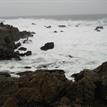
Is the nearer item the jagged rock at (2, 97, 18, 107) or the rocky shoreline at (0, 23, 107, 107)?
the jagged rock at (2, 97, 18, 107)

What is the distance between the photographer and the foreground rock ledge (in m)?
7.98

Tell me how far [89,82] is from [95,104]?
0.72 metres

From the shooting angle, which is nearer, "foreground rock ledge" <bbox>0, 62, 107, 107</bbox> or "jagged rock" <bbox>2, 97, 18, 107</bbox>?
"jagged rock" <bbox>2, 97, 18, 107</bbox>

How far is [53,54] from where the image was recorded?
19.1 meters

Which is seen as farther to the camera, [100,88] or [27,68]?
[27,68]

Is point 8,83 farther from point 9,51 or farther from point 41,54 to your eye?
point 41,54

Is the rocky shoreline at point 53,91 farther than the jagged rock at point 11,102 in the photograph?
Yes

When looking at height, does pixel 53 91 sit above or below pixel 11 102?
above

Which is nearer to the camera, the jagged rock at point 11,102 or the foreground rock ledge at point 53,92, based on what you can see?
the jagged rock at point 11,102

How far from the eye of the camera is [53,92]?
827 centimetres

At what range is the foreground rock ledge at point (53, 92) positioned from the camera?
26.2 ft

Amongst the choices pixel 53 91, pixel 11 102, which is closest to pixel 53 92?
pixel 53 91

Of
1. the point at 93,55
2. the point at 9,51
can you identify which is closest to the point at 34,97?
the point at 9,51

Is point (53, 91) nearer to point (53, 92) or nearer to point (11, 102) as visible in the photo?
point (53, 92)
